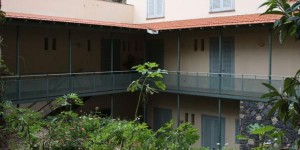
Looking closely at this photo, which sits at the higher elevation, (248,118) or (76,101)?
(76,101)

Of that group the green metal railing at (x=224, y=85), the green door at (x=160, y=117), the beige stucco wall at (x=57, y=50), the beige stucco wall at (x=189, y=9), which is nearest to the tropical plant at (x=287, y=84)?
the green metal railing at (x=224, y=85)

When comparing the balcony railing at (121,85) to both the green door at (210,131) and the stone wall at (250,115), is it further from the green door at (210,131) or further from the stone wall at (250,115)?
the green door at (210,131)

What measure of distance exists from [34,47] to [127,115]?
20.6ft

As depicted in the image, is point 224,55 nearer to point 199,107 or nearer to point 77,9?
point 199,107

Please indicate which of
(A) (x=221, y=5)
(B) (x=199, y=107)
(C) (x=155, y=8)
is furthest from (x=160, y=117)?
(A) (x=221, y=5)

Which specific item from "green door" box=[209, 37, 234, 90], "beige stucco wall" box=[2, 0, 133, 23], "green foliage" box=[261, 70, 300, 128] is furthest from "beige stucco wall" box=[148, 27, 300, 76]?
"green foliage" box=[261, 70, 300, 128]

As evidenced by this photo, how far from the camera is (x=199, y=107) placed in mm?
17344

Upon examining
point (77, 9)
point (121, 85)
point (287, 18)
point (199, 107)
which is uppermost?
point (77, 9)

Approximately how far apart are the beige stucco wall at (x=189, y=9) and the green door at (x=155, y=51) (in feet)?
3.98

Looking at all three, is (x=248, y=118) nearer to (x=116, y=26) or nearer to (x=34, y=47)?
(x=116, y=26)

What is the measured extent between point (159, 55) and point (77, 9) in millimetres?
4466

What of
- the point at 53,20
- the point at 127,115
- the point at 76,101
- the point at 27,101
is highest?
the point at 53,20

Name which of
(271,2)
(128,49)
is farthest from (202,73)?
(271,2)

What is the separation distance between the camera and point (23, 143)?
13.5 ft
